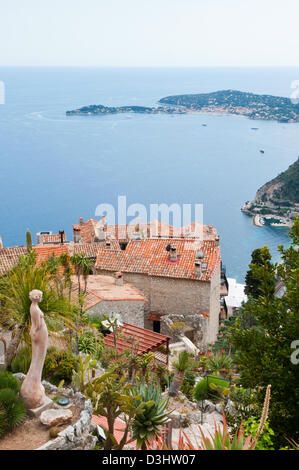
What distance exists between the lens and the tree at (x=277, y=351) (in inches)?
355

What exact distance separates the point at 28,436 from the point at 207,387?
6.75 metres

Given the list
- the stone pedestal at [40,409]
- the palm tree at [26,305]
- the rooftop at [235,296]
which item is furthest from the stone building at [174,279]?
the rooftop at [235,296]

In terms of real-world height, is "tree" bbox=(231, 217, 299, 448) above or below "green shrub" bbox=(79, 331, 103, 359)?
above

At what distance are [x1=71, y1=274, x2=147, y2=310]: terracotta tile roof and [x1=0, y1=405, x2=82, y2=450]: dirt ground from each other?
9.02 metres

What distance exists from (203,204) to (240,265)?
29.5 m

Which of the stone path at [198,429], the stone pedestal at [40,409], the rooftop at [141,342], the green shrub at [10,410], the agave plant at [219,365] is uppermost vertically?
the green shrub at [10,410]

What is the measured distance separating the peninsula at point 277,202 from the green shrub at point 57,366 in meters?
90.0

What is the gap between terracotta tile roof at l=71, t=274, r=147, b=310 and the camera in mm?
18297

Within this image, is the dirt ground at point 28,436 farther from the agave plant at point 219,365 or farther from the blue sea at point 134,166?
the blue sea at point 134,166

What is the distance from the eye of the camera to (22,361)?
10.1m

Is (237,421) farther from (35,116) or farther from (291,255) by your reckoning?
(35,116)

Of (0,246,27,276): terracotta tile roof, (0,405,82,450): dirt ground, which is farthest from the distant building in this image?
(0,405,82,450): dirt ground

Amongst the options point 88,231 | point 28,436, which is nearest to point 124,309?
point 28,436

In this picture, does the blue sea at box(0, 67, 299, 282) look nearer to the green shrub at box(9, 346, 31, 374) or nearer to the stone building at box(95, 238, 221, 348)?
the stone building at box(95, 238, 221, 348)
